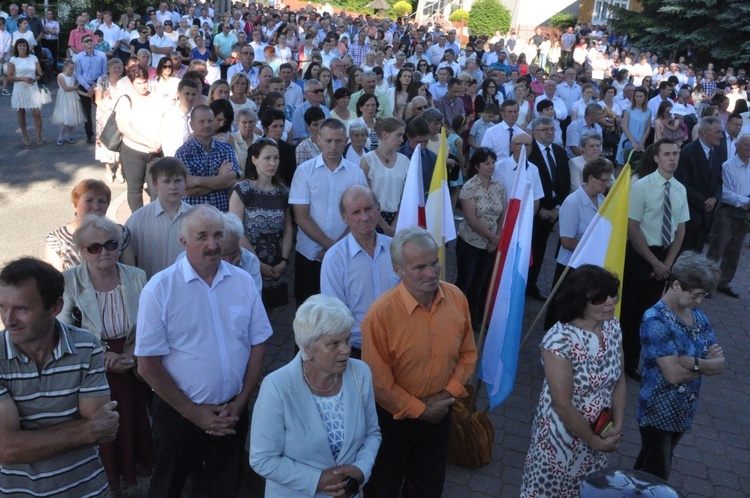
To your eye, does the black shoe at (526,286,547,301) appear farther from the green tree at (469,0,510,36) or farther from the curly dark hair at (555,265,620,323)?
the green tree at (469,0,510,36)

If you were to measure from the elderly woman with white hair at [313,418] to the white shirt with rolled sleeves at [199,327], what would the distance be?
0.66 metres

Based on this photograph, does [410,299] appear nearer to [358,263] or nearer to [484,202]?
[358,263]

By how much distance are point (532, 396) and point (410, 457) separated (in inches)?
95.7

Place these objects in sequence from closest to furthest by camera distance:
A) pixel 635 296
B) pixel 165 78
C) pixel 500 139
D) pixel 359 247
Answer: pixel 359 247 → pixel 635 296 → pixel 500 139 → pixel 165 78

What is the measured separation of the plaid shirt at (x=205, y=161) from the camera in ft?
18.7

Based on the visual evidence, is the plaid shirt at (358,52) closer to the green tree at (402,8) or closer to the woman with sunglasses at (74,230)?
the woman with sunglasses at (74,230)

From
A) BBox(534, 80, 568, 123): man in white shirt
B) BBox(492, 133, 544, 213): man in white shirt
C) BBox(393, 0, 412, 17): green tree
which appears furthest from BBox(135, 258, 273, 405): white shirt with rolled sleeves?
BBox(393, 0, 412, 17): green tree

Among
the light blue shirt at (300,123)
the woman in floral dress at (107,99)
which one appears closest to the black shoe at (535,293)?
the light blue shirt at (300,123)

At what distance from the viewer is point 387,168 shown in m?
6.39

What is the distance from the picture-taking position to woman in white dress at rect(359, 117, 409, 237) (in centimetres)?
627

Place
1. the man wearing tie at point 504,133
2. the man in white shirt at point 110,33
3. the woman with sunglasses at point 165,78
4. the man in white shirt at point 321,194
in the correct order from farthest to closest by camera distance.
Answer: the man in white shirt at point 110,33
the woman with sunglasses at point 165,78
the man wearing tie at point 504,133
the man in white shirt at point 321,194

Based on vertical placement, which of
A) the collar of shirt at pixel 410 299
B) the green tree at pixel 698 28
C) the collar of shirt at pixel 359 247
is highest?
the green tree at pixel 698 28

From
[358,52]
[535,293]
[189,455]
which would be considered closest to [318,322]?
[189,455]

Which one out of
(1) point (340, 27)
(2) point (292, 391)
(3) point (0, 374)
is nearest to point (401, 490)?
(2) point (292, 391)
